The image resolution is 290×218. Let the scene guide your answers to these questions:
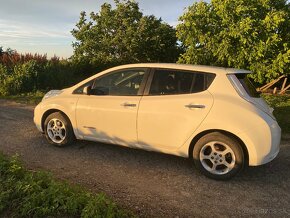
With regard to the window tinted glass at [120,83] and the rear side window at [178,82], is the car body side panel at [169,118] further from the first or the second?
the window tinted glass at [120,83]

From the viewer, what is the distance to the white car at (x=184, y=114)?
5121 mm

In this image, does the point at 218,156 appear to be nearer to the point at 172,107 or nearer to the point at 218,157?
the point at 218,157

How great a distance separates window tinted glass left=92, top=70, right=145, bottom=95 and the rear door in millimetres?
250

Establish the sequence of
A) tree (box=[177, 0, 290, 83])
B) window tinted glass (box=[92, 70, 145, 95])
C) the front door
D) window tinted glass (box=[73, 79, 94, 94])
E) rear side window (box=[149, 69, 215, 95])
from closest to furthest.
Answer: rear side window (box=[149, 69, 215, 95]) → the front door → window tinted glass (box=[92, 70, 145, 95]) → window tinted glass (box=[73, 79, 94, 94]) → tree (box=[177, 0, 290, 83])

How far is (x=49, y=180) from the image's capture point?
4.51 m

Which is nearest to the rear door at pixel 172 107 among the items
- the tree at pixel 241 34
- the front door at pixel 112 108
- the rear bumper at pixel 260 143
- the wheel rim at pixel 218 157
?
the front door at pixel 112 108

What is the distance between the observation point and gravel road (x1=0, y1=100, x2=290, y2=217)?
175 inches

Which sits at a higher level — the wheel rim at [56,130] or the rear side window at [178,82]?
the rear side window at [178,82]

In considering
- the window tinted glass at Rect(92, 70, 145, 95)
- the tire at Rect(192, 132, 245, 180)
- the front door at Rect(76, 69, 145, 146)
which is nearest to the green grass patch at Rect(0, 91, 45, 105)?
the front door at Rect(76, 69, 145, 146)

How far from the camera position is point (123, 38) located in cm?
1636

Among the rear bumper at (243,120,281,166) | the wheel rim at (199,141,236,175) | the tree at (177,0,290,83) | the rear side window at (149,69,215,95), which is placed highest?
the tree at (177,0,290,83)

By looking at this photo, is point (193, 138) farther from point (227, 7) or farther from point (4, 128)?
point (227, 7)

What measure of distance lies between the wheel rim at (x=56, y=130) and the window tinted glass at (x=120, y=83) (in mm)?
976

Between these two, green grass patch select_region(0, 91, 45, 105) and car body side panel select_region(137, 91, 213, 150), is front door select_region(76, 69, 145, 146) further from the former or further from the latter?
green grass patch select_region(0, 91, 45, 105)
